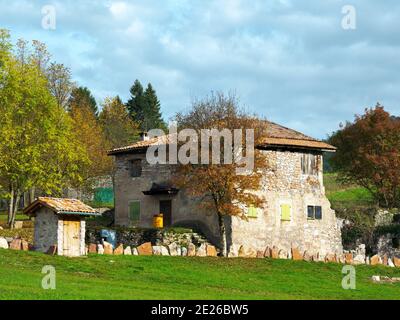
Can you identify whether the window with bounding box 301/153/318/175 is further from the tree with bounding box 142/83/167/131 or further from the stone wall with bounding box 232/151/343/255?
the tree with bounding box 142/83/167/131

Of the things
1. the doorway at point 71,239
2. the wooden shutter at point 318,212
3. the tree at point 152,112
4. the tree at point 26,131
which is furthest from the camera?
the tree at point 152,112

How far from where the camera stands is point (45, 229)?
1517 inches

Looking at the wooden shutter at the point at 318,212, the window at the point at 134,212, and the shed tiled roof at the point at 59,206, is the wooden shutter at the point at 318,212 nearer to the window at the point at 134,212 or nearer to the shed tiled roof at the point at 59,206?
the window at the point at 134,212

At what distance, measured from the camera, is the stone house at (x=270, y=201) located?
2041 inches

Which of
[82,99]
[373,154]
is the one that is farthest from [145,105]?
[373,154]

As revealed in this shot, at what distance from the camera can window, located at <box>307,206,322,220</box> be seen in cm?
5515

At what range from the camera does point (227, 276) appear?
35.8m

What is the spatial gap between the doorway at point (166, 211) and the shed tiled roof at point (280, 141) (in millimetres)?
3711

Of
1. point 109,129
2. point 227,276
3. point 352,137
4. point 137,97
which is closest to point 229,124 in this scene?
point 227,276

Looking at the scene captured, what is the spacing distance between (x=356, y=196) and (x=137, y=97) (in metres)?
42.9

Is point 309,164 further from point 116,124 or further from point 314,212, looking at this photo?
point 116,124

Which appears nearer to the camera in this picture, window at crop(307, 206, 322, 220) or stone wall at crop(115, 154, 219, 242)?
stone wall at crop(115, 154, 219, 242)

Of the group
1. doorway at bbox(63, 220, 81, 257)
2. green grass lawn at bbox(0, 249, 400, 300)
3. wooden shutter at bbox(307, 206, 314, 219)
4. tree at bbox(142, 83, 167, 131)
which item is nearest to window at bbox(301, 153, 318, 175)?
wooden shutter at bbox(307, 206, 314, 219)

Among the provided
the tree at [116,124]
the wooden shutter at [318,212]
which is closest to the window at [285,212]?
the wooden shutter at [318,212]
